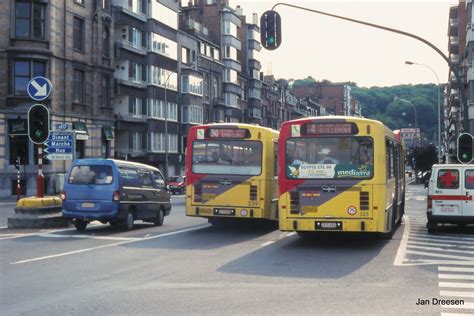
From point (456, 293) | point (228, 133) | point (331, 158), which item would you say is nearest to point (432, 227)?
point (331, 158)

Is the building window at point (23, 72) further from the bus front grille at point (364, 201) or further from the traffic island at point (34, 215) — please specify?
the bus front grille at point (364, 201)

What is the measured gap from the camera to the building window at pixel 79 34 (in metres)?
46.8

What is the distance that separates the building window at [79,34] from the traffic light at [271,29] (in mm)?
30487

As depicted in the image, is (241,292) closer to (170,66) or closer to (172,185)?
(172,185)

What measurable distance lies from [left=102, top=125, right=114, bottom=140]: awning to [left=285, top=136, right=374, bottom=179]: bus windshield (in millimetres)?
36366

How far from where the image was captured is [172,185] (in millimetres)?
53188

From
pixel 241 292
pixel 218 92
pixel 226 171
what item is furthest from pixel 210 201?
pixel 218 92

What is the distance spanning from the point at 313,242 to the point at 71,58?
1333 inches

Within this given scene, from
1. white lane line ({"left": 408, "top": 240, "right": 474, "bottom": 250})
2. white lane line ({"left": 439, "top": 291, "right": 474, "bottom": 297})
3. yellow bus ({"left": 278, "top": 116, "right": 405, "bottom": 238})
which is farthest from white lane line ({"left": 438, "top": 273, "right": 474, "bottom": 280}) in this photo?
white lane line ({"left": 408, "top": 240, "right": 474, "bottom": 250})

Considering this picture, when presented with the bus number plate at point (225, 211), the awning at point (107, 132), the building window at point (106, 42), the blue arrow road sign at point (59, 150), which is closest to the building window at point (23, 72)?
the awning at point (107, 132)

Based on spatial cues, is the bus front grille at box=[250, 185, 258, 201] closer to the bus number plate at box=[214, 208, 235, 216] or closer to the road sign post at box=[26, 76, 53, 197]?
the bus number plate at box=[214, 208, 235, 216]

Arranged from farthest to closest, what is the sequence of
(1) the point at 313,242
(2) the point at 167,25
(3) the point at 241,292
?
1. (2) the point at 167,25
2. (1) the point at 313,242
3. (3) the point at 241,292

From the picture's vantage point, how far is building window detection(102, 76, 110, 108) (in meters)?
50.1

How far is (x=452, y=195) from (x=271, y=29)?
6.77 metres
